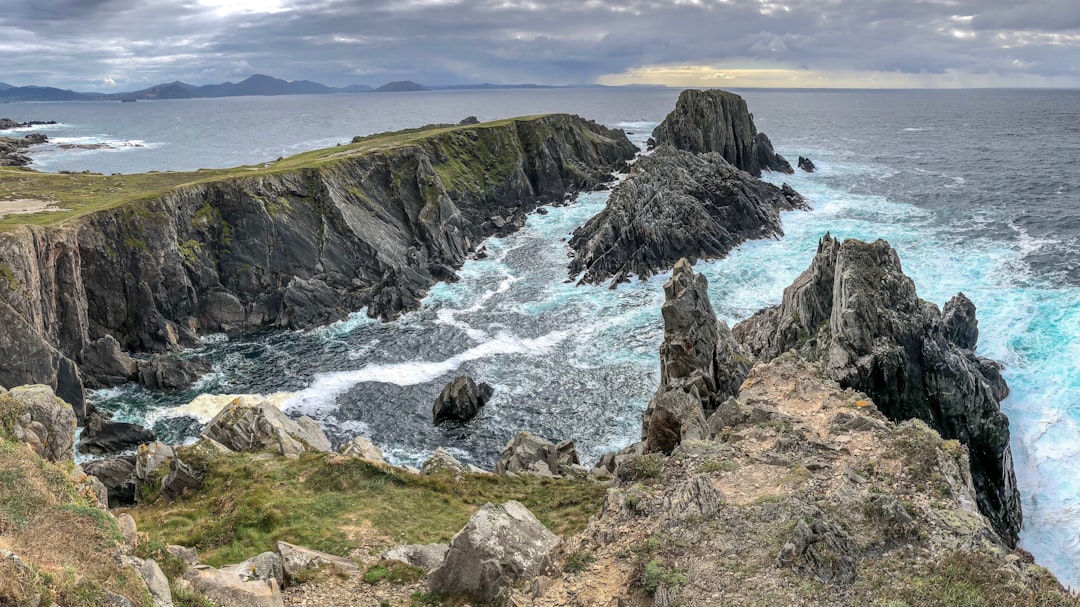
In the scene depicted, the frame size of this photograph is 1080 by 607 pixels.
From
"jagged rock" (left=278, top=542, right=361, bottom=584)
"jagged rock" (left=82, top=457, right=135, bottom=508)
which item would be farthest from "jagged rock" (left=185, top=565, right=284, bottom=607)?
"jagged rock" (left=82, top=457, right=135, bottom=508)

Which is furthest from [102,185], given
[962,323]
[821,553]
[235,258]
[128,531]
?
[962,323]

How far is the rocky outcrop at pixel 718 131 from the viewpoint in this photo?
11431cm

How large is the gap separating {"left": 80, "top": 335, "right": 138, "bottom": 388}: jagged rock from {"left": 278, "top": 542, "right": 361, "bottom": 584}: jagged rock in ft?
127

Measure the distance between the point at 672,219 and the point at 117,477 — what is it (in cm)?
6041

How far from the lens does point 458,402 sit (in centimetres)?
4425

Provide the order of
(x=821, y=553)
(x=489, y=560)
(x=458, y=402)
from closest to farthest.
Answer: (x=821, y=553) < (x=489, y=560) < (x=458, y=402)

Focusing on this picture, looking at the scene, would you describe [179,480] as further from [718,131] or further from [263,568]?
[718,131]

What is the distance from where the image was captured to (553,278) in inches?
2832

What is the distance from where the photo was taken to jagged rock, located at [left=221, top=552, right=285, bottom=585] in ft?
58.4

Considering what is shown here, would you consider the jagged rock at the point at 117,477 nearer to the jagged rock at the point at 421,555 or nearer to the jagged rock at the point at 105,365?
the jagged rock at the point at 421,555

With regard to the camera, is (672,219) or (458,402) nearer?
(458,402)

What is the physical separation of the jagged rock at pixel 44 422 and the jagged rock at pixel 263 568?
930 centimetres

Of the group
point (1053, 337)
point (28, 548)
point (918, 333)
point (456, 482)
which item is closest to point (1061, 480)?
point (918, 333)

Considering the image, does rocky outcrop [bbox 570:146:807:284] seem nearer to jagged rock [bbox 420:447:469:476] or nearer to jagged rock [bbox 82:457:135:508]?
jagged rock [bbox 420:447:469:476]
